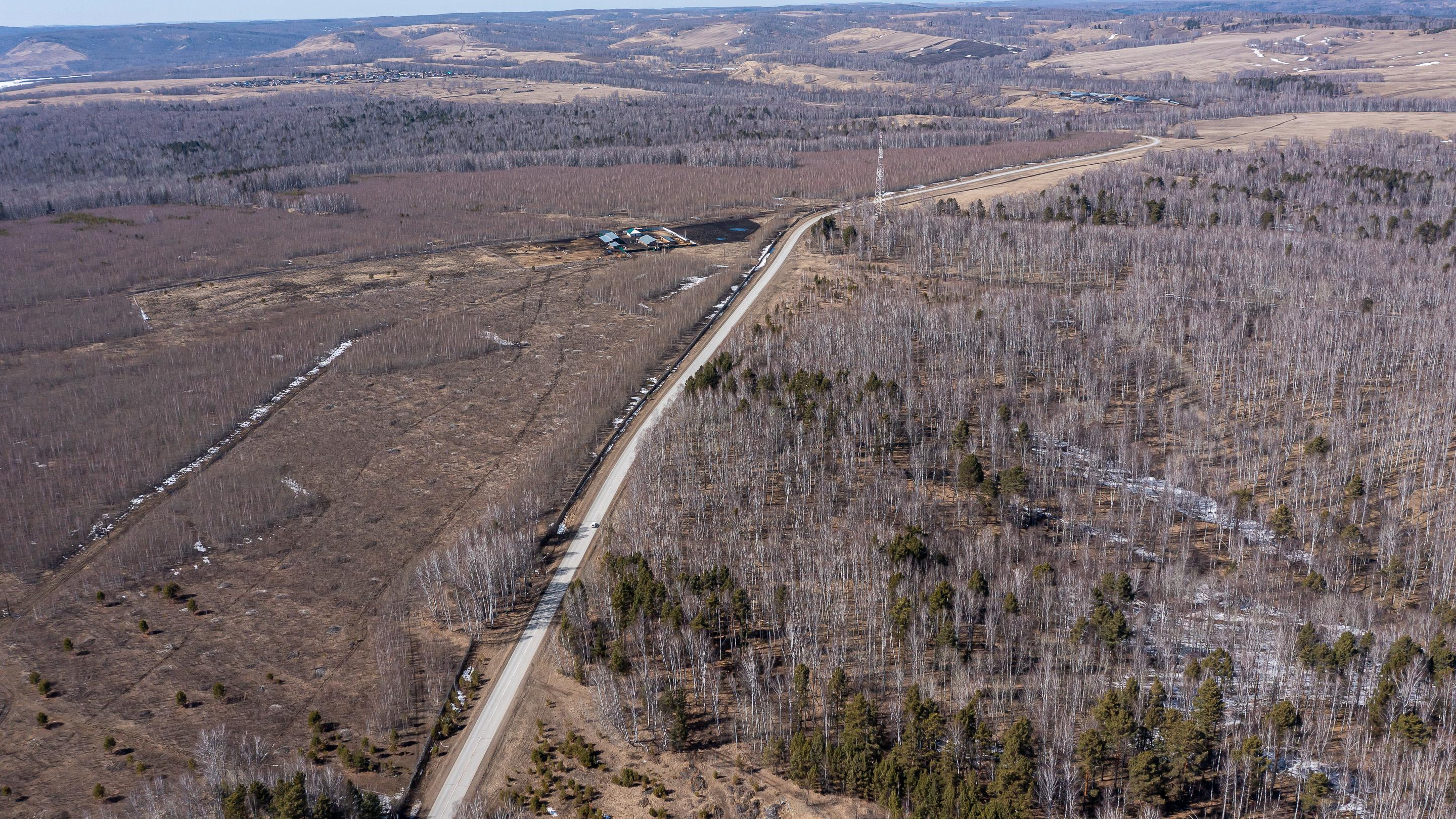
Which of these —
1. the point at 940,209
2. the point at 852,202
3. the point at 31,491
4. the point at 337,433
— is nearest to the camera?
the point at 31,491

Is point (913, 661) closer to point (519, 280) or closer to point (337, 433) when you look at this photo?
point (337, 433)

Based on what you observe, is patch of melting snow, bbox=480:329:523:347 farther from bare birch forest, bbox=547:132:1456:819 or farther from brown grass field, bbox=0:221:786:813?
bare birch forest, bbox=547:132:1456:819

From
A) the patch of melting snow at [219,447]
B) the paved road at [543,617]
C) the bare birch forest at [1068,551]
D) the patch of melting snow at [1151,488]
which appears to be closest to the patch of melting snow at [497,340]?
the patch of melting snow at [219,447]

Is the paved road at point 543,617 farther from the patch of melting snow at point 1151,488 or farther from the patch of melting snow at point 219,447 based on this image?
the patch of melting snow at point 219,447

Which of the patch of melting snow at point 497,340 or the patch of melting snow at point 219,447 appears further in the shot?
the patch of melting snow at point 497,340

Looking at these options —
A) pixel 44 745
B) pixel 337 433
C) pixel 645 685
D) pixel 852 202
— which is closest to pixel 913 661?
pixel 645 685

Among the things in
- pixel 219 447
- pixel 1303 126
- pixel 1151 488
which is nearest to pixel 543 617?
pixel 219 447

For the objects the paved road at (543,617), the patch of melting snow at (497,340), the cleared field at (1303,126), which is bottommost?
the paved road at (543,617)
